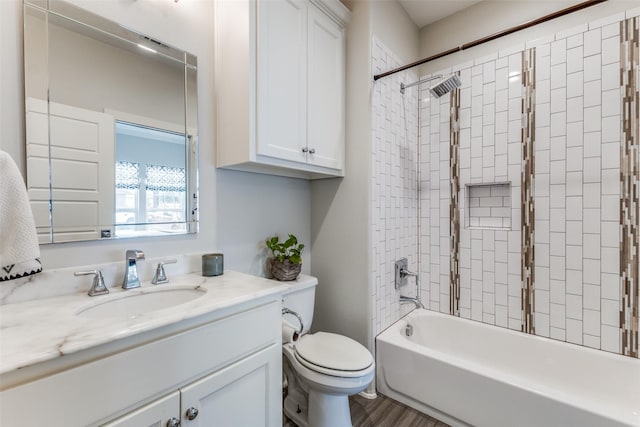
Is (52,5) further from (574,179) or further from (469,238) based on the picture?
(574,179)

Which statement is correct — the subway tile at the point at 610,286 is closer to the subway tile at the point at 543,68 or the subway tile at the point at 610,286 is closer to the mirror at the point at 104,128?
the subway tile at the point at 543,68

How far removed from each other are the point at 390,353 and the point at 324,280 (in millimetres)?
622

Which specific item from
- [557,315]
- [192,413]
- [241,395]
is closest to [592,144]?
[557,315]

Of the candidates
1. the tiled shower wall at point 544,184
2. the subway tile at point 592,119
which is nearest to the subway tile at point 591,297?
the tiled shower wall at point 544,184

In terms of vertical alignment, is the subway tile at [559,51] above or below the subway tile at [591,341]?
above

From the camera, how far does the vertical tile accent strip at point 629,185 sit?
1.55 meters

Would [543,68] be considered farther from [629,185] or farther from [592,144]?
[629,185]

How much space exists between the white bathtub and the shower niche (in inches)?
28.3

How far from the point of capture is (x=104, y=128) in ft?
3.83

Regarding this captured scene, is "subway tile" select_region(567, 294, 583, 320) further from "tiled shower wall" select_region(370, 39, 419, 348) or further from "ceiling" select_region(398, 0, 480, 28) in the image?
"ceiling" select_region(398, 0, 480, 28)

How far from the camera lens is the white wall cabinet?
1.34m

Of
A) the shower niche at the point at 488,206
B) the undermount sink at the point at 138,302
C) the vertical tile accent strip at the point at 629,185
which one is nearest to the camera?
the undermount sink at the point at 138,302

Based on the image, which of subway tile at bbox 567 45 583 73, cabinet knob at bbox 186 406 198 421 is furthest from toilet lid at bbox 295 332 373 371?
subway tile at bbox 567 45 583 73

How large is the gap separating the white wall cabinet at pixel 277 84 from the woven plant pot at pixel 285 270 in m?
0.55
